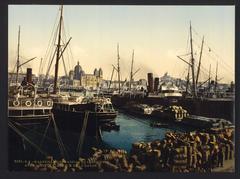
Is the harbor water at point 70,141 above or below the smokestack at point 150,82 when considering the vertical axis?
below

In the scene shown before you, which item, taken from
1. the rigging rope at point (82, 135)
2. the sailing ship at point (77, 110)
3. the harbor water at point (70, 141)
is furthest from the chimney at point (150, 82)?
the rigging rope at point (82, 135)

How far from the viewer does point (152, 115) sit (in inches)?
238

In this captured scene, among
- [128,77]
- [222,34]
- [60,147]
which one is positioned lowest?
[60,147]

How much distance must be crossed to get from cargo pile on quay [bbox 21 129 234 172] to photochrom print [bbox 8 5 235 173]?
13 mm

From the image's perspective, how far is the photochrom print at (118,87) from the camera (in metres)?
5.93

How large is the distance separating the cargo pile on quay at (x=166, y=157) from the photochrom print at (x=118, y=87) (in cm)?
1

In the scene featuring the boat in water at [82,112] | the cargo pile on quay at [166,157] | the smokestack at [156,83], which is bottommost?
the cargo pile on quay at [166,157]

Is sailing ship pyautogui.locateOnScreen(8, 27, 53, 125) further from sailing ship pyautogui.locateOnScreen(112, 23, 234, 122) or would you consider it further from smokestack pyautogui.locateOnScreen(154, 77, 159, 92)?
smokestack pyautogui.locateOnScreen(154, 77, 159, 92)

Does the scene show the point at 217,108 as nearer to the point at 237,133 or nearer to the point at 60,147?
the point at 237,133

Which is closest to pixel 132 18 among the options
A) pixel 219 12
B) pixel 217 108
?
pixel 219 12

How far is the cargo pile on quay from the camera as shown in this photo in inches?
233

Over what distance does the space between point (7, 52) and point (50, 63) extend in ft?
1.85

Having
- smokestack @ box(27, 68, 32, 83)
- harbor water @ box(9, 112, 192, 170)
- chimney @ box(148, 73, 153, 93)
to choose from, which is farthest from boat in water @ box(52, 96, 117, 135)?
chimney @ box(148, 73, 153, 93)

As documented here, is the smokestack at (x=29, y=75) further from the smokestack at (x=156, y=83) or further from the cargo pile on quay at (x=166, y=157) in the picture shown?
the smokestack at (x=156, y=83)
